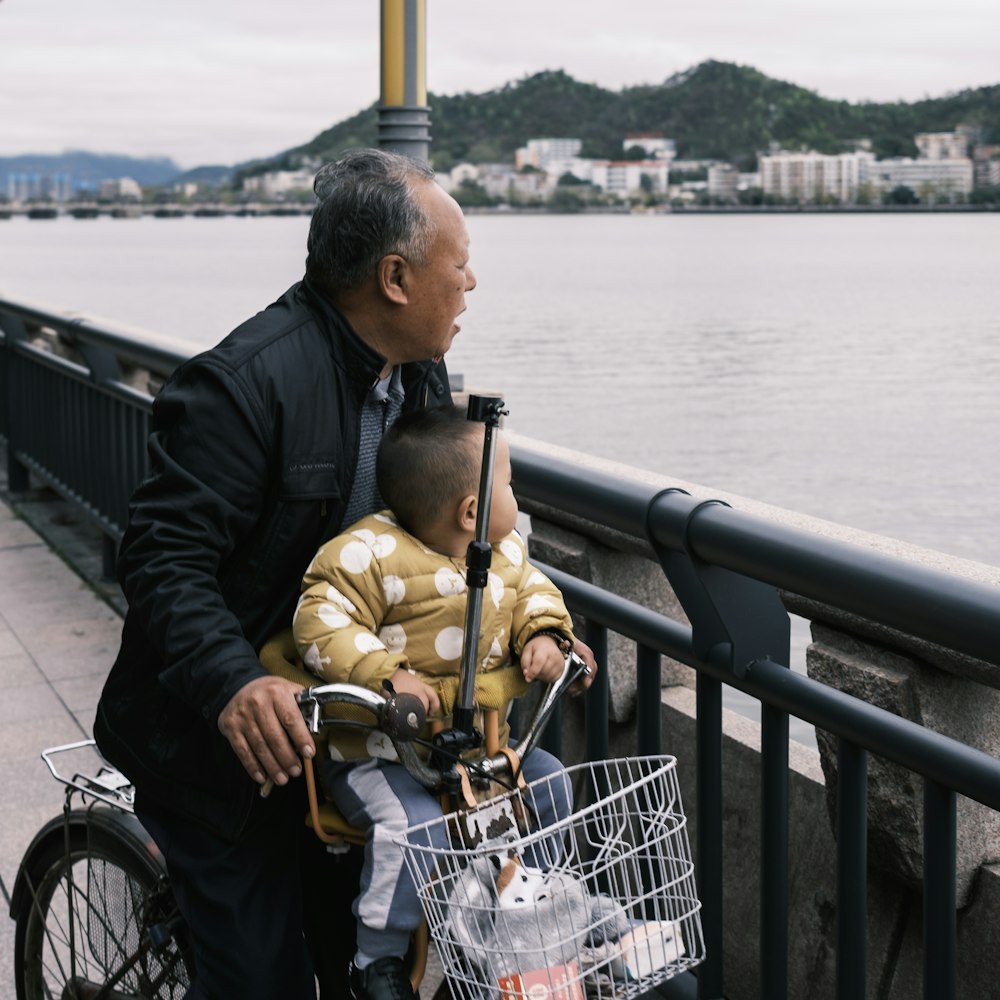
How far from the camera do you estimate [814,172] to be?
2874 inches

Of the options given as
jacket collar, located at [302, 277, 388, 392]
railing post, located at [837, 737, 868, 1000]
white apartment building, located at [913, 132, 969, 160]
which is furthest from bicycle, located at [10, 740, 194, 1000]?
white apartment building, located at [913, 132, 969, 160]

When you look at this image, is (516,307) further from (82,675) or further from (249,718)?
(249,718)

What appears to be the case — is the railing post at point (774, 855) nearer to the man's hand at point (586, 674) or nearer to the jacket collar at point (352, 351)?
the man's hand at point (586, 674)

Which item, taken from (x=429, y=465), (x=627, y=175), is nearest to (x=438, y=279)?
(x=429, y=465)

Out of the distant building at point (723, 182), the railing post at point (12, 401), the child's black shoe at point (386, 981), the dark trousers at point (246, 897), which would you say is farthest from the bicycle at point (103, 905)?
the distant building at point (723, 182)

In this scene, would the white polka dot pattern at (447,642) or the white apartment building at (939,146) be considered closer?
the white polka dot pattern at (447,642)

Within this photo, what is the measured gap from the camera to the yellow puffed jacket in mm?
2104

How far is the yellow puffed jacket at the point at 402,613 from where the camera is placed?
6.90 feet

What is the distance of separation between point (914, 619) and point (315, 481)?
2.79 ft

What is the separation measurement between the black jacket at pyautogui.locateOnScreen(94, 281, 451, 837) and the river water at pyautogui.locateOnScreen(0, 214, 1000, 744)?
422cm

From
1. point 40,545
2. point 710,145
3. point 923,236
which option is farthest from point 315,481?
point 923,236

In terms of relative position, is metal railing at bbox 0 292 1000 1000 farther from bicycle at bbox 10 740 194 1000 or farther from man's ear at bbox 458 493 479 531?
bicycle at bbox 10 740 194 1000

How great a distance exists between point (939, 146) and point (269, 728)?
196 ft

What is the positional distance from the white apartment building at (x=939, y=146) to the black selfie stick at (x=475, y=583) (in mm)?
56293
